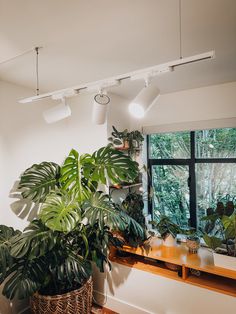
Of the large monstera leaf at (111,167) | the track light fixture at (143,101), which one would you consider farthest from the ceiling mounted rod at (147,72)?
the large monstera leaf at (111,167)

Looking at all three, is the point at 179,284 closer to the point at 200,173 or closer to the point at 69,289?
the point at 69,289

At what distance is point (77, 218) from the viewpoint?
1.98m

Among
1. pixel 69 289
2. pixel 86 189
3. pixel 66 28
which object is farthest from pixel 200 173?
pixel 66 28

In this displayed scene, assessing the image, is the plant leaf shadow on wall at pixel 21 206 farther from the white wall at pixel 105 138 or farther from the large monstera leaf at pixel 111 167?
the large monstera leaf at pixel 111 167

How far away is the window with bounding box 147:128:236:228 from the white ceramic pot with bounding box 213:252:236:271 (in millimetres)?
773

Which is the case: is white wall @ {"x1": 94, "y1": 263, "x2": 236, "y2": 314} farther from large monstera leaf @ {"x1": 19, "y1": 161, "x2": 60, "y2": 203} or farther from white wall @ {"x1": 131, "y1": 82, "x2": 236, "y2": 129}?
white wall @ {"x1": 131, "y1": 82, "x2": 236, "y2": 129}

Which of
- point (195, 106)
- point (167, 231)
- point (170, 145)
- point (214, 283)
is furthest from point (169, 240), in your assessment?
point (195, 106)

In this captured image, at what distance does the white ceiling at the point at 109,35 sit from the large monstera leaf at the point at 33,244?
1.46 m

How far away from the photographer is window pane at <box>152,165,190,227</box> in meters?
3.02

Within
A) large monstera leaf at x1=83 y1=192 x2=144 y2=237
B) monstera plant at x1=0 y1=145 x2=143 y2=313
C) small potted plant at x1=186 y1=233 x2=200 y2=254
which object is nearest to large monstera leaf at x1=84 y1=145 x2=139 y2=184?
monstera plant at x1=0 y1=145 x2=143 y2=313

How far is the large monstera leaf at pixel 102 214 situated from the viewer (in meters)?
1.98

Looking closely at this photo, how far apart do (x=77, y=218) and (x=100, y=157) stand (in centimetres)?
62

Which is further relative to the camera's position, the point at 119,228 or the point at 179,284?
the point at 179,284

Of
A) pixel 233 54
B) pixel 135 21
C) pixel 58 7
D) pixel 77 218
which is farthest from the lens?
pixel 77 218
